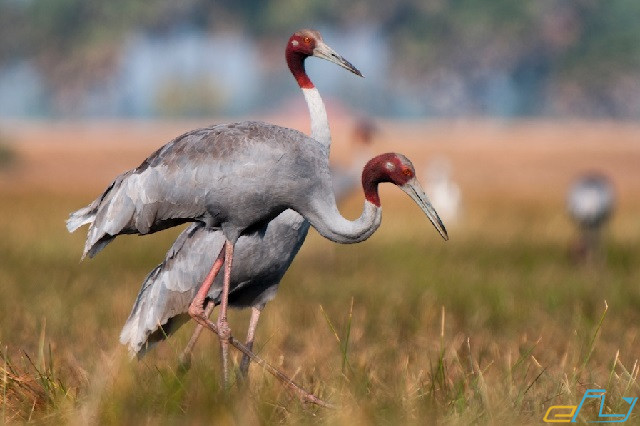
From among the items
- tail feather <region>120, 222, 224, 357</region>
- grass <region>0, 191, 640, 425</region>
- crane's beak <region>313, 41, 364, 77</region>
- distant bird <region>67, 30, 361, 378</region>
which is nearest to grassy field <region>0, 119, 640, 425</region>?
grass <region>0, 191, 640, 425</region>

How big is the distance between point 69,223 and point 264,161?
852 millimetres

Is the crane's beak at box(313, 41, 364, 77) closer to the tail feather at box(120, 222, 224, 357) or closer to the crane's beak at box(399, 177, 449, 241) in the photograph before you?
the crane's beak at box(399, 177, 449, 241)

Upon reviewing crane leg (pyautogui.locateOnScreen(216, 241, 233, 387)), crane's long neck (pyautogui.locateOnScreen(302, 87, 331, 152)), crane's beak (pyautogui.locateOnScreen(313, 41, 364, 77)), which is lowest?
crane leg (pyautogui.locateOnScreen(216, 241, 233, 387))

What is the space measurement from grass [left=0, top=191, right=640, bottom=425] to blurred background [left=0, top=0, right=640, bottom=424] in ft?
0.07

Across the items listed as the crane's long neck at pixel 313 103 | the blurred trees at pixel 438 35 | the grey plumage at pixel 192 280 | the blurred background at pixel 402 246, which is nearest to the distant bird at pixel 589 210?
the blurred background at pixel 402 246

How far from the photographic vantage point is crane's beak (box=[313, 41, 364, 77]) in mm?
4410

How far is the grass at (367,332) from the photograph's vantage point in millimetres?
3525

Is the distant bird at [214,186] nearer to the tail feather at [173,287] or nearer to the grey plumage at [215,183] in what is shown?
the grey plumage at [215,183]

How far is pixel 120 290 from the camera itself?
7.77 m

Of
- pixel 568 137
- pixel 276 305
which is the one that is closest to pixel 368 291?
pixel 276 305

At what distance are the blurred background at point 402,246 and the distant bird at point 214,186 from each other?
0.46 m

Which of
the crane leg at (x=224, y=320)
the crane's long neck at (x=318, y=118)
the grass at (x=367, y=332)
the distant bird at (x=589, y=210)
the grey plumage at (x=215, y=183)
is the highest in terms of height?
the crane's long neck at (x=318, y=118)

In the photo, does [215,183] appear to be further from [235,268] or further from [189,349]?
[189,349]

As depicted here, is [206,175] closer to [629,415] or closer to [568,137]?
[629,415]
